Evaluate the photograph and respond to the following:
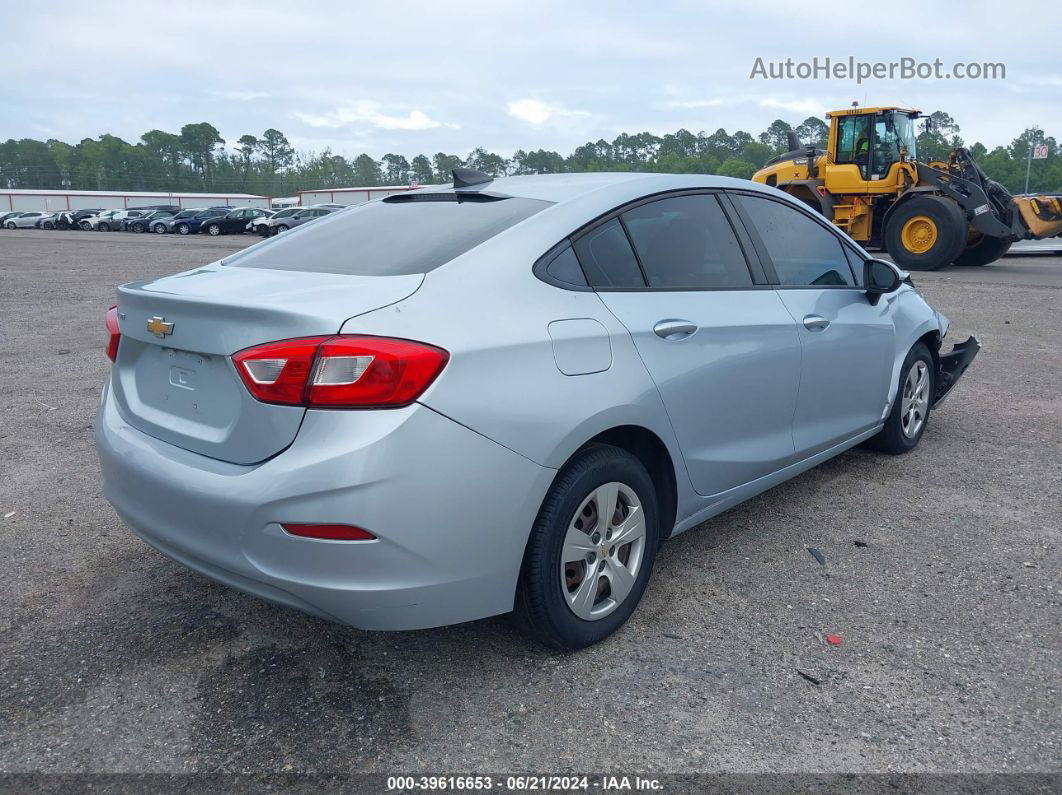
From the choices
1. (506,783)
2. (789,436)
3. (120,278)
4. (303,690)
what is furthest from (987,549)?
(120,278)

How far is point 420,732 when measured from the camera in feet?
8.30

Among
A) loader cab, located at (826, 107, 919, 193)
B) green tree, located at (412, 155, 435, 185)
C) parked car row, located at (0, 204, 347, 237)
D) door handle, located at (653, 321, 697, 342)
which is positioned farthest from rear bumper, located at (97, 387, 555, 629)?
green tree, located at (412, 155, 435, 185)

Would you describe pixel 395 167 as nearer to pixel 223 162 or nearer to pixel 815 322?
pixel 223 162

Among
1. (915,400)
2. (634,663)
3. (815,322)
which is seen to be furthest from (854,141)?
(634,663)

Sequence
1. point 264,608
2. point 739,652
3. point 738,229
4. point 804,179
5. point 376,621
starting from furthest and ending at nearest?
point 804,179
point 738,229
point 264,608
point 739,652
point 376,621

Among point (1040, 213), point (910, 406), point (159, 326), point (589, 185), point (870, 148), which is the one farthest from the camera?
point (870, 148)

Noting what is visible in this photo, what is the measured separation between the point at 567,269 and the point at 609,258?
24 centimetres

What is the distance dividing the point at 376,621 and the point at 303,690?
47 cm

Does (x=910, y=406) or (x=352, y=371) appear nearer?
(x=352, y=371)

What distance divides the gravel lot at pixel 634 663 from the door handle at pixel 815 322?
91cm

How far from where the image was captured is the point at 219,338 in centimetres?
254

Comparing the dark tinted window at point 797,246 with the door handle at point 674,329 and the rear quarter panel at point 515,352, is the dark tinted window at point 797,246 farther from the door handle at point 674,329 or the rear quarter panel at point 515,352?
the rear quarter panel at point 515,352

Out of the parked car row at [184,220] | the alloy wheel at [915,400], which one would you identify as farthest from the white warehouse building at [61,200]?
the alloy wheel at [915,400]

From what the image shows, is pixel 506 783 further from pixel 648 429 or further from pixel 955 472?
pixel 955 472
